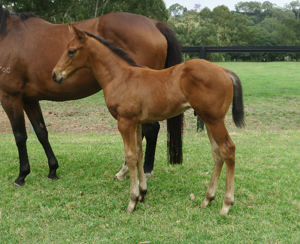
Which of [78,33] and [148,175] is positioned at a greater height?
[78,33]

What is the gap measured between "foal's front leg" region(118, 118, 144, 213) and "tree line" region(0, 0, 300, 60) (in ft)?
22.2

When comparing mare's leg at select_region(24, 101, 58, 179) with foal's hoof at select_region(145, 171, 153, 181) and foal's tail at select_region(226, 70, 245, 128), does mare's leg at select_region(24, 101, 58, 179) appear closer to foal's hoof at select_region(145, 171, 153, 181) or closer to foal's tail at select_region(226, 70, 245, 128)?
foal's hoof at select_region(145, 171, 153, 181)

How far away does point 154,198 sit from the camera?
349 centimetres

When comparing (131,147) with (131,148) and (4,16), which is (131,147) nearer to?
(131,148)

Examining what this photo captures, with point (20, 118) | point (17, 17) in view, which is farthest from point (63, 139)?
point (17, 17)

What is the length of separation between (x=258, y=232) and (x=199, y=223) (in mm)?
520

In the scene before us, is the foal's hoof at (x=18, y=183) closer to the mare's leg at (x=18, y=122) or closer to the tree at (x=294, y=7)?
the mare's leg at (x=18, y=122)

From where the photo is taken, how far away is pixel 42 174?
14.4 feet

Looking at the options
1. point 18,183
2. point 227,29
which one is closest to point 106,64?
point 18,183

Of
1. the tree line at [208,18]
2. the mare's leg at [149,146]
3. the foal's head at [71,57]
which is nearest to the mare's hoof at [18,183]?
the mare's leg at [149,146]

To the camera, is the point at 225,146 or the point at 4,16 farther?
the point at 4,16

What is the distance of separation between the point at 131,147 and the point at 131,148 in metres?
0.01

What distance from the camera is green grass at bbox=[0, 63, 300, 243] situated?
8.79ft

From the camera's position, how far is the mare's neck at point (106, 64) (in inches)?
120
